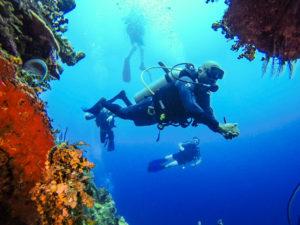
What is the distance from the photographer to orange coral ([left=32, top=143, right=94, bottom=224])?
115 centimetres

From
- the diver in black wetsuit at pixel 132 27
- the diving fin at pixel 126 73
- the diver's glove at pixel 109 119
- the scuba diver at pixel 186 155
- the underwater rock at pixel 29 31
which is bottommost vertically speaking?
the underwater rock at pixel 29 31

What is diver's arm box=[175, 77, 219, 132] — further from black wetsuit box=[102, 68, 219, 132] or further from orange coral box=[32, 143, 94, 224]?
orange coral box=[32, 143, 94, 224]

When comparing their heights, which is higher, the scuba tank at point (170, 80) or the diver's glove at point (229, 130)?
the scuba tank at point (170, 80)

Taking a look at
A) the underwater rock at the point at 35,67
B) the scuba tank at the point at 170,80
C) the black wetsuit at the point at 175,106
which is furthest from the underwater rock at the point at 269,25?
the scuba tank at the point at 170,80

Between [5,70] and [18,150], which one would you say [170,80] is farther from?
[18,150]

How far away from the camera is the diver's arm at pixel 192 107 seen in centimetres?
410

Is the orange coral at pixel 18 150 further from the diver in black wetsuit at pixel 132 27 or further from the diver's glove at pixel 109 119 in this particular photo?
the diver in black wetsuit at pixel 132 27

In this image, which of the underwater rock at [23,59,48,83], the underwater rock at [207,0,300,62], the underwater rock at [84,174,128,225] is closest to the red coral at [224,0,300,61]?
the underwater rock at [207,0,300,62]

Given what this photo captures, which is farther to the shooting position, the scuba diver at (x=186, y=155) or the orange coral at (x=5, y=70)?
the scuba diver at (x=186, y=155)

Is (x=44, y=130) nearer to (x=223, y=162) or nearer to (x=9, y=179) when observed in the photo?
(x=9, y=179)

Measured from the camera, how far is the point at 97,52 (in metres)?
72.2

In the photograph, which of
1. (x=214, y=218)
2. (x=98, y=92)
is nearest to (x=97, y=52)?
(x=98, y=92)

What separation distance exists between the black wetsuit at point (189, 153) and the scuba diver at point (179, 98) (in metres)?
7.23

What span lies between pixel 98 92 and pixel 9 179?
377 feet
